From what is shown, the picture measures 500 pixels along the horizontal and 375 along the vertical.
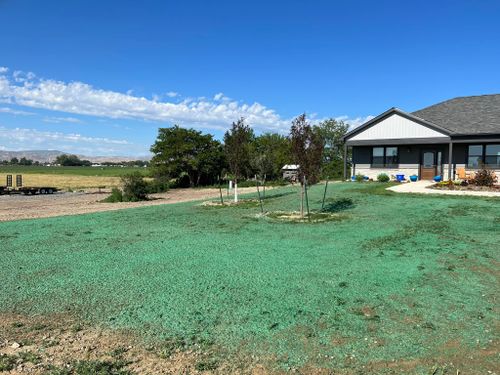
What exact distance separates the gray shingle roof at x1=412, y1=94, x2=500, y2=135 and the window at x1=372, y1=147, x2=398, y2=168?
276 cm

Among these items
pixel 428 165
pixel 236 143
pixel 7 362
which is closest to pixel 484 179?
pixel 428 165

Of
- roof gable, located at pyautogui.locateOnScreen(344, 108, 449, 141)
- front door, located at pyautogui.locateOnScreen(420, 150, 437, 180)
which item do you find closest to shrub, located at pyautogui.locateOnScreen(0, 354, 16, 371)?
roof gable, located at pyautogui.locateOnScreen(344, 108, 449, 141)

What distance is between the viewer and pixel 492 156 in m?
23.8

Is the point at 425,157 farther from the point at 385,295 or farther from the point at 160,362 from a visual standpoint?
the point at 160,362

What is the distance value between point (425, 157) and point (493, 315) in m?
23.2

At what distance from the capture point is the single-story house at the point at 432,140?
23.8 meters

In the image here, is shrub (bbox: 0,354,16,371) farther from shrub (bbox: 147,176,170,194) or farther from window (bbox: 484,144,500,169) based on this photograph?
shrub (bbox: 147,176,170,194)

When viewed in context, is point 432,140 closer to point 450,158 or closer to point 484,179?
point 450,158

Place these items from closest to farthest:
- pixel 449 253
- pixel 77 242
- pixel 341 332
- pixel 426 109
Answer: pixel 341 332, pixel 449 253, pixel 77 242, pixel 426 109

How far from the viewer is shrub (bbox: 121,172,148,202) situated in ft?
78.4

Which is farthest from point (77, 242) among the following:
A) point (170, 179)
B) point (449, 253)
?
point (170, 179)

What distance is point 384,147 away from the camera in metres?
27.5

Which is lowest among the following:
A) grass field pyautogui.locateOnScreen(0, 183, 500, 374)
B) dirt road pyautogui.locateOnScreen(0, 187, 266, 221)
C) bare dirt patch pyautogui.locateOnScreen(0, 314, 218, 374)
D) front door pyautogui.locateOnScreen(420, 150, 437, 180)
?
dirt road pyautogui.locateOnScreen(0, 187, 266, 221)

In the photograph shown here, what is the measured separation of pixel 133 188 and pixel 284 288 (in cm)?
1970
